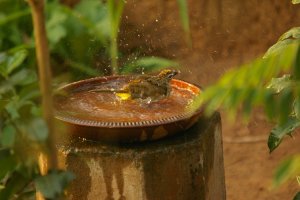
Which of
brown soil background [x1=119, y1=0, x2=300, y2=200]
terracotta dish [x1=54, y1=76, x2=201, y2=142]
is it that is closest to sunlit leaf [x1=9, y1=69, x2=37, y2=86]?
terracotta dish [x1=54, y1=76, x2=201, y2=142]

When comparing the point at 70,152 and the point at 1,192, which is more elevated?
the point at 1,192

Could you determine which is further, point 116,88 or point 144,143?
point 116,88

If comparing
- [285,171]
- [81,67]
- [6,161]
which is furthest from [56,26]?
[285,171]

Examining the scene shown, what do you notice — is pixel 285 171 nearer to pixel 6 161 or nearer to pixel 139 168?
pixel 6 161

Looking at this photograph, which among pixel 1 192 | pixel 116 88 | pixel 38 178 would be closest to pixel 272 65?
pixel 38 178

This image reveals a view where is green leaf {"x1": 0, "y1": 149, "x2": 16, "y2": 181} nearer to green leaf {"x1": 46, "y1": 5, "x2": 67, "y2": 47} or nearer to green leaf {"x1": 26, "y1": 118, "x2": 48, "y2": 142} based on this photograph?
green leaf {"x1": 26, "y1": 118, "x2": 48, "y2": 142}

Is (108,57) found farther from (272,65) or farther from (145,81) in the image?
(272,65)
